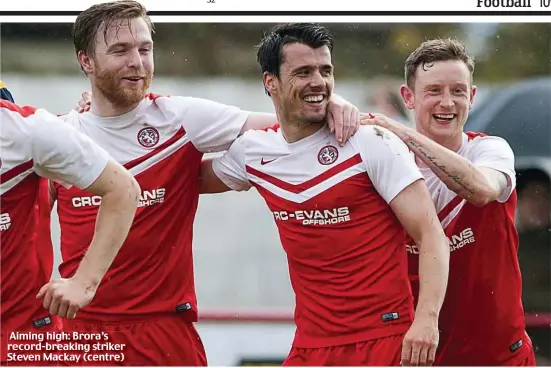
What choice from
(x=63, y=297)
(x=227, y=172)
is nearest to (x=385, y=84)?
(x=227, y=172)

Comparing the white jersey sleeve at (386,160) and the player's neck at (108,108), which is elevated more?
the player's neck at (108,108)

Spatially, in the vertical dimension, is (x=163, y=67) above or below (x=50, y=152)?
above

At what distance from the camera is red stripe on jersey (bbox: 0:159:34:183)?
3544mm

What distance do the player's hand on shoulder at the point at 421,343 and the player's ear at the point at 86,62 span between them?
1.60m

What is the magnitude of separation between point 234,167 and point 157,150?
30 centimetres

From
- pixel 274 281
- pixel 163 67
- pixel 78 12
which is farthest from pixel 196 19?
pixel 274 281

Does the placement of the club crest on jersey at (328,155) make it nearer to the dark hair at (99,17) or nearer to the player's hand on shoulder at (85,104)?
the dark hair at (99,17)

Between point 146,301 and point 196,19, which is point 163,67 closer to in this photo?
point 196,19

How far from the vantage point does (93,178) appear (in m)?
A: 3.39

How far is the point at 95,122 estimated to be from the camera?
4016mm

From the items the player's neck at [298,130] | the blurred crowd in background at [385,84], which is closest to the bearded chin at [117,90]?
the player's neck at [298,130]

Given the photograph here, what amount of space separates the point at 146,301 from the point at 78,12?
129 cm

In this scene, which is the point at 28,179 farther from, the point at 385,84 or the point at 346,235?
the point at 385,84

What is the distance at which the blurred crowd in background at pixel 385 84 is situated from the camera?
6160 mm
